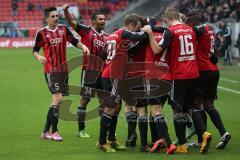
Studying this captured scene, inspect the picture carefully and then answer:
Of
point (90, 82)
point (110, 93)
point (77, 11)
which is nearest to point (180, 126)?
point (110, 93)

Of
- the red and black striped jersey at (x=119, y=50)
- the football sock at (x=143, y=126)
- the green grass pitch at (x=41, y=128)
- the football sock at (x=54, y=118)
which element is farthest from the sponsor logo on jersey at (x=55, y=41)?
the football sock at (x=143, y=126)

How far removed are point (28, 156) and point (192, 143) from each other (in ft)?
9.65

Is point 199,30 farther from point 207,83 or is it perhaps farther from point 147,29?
point 147,29

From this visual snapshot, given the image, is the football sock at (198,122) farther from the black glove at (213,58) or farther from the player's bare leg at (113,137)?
the player's bare leg at (113,137)

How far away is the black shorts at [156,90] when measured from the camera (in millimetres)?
10250

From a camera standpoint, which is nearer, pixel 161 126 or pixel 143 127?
pixel 161 126

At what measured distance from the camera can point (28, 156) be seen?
32.8ft

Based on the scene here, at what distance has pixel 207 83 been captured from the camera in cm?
1093

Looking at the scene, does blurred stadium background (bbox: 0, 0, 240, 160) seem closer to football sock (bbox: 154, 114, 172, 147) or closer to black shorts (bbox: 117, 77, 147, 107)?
football sock (bbox: 154, 114, 172, 147)

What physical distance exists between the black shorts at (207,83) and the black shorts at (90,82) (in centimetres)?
194

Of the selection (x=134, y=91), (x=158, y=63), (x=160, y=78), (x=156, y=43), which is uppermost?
(x=156, y=43)

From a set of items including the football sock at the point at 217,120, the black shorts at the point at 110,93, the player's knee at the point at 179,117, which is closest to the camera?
the player's knee at the point at 179,117

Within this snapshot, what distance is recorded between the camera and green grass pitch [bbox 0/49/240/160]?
399 inches

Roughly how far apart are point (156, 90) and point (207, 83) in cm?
112
